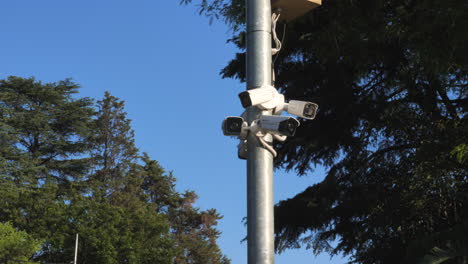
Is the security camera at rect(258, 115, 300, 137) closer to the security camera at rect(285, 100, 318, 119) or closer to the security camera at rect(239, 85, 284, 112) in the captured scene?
the security camera at rect(239, 85, 284, 112)

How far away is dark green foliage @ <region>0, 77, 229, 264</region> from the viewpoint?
39.8m

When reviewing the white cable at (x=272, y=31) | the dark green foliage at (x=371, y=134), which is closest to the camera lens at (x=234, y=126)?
the white cable at (x=272, y=31)

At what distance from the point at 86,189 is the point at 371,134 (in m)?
38.3

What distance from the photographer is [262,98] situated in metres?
3.79

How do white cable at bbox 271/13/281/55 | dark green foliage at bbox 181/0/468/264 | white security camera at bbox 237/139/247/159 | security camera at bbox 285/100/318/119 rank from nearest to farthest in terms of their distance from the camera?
white security camera at bbox 237/139/247/159, security camera at bbox 285/100/318/119, white cable at bbox 271/13/281/55, dark green foliage at bbox 181/0/468/264

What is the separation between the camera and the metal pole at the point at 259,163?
3539 mm

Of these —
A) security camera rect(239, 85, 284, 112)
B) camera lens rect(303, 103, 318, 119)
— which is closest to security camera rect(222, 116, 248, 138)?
security camera rect(239, 85, 284, 112)

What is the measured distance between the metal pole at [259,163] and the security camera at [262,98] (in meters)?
0.07

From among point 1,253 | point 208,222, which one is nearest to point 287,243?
point 1,253

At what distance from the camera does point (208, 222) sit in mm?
59031

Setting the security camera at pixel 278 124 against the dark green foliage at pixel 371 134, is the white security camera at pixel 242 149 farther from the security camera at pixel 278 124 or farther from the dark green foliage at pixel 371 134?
the dark green foliage at pixel 371 134

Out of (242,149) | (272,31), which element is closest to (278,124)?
(242,149)

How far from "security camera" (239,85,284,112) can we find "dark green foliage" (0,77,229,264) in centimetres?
3565

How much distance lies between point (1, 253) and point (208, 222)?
81.6 feet
